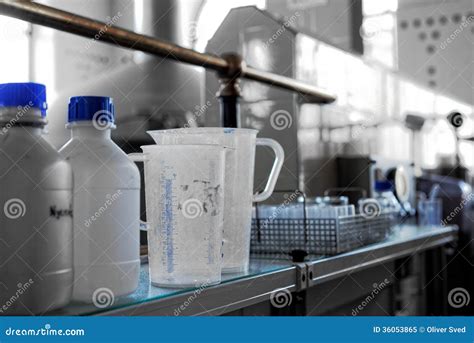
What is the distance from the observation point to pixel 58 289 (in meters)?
0.77

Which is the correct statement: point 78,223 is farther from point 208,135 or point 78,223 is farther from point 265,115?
point 265,115

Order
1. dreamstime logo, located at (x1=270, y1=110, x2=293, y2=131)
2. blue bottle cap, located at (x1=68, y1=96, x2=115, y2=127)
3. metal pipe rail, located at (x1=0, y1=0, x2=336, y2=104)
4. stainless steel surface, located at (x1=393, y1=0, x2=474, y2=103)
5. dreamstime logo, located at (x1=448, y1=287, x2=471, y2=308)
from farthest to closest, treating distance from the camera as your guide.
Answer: stainless steel surface, located at (x1=393, y1=0, x2=474, y2=103), dreamstime logo, located at (x1=448, y1=287, x2=471, y2=308), dreamstime logo, located at (x1=270, y1=110, x2=293, y2=131), metal pipe rail, located at (x1=0, y1=0, x2=336, y2=104), blue bottle cap, located at (x1=68, y1=96, x2=115, y2=127)

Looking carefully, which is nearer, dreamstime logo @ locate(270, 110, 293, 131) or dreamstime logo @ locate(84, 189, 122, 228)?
dreamstime logo @ locate(84, 189, 122, 228)

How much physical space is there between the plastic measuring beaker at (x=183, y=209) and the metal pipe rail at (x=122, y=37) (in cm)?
33

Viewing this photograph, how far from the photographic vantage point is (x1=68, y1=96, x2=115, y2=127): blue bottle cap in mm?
850

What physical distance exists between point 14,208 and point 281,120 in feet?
4.34

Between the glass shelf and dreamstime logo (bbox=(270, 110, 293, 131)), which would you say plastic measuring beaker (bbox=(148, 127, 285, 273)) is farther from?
dreamstime logo (bbox=(270, 110, 293, 131))

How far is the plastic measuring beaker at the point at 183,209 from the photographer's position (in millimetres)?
927

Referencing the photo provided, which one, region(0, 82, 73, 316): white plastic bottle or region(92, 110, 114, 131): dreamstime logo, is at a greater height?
region(92, 110, 114, 131): dreamstime logo
